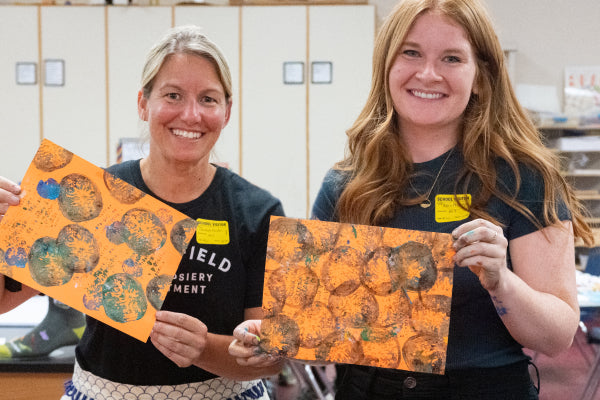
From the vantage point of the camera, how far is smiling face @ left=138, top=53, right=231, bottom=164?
4.66 ft

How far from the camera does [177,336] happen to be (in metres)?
1.29

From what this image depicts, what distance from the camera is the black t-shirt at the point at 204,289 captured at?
145cm

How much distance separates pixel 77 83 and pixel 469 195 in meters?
5.39

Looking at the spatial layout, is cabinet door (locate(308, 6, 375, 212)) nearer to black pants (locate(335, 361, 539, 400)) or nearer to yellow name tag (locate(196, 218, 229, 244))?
yellow name tag (locate(196, 218, 229, 244))

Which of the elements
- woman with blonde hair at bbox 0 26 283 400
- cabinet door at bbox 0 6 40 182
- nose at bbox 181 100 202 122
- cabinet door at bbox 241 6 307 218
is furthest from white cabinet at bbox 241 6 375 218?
nose at bbox 181 100 202 122

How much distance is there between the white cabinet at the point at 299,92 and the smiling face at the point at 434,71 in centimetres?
457

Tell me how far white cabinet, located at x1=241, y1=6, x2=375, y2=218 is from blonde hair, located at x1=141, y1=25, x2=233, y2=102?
14.5 ft

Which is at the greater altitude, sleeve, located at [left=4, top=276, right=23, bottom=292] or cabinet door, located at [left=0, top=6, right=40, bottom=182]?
cabinet door, located at [left=0, top=6, right=40, bottom=182]

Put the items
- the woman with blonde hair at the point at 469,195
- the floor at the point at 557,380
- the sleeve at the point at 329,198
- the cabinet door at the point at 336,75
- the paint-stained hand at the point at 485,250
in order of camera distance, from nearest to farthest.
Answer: the paint-stained hand at the point at 485,250
the woman with blonde hair at the point at 469,195
the sleeve at the point at 329,198
the floor at the point at 557,380
the cabinet door at the point at 336,75

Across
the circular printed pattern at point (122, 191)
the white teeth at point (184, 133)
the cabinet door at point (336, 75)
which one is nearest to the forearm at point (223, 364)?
the circular printed pattern at point (122, 191)

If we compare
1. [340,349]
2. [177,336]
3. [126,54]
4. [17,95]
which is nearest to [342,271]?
[340,349]

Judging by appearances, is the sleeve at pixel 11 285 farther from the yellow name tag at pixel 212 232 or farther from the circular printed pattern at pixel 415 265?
the circular printed pattern at pixel 415 265

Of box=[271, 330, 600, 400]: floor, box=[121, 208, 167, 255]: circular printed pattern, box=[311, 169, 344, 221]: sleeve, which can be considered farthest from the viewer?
box=[271, 330, 600, 400]: floor

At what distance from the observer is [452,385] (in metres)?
1.26
